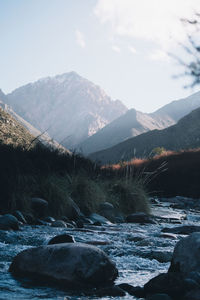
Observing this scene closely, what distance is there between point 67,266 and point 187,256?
2.56ft

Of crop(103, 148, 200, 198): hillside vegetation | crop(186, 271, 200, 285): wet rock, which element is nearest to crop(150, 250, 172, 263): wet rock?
crop(186, 271, 200, 285): wet rock

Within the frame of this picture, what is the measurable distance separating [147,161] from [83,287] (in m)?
15.0

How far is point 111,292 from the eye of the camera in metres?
1.98

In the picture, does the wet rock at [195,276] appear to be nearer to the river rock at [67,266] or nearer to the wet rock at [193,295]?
the wet rock at [193,295]

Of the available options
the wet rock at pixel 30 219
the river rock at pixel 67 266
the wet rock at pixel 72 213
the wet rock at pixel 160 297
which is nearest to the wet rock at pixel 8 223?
the wet rock at pixel 30 219

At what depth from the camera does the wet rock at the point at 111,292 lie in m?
1.97

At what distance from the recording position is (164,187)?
1483cm

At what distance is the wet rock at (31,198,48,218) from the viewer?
5.30 metres

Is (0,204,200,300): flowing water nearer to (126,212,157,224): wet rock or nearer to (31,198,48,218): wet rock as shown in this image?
(31,198,48,218): wet rock

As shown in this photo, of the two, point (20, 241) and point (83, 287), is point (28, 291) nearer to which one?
point (83, 287)

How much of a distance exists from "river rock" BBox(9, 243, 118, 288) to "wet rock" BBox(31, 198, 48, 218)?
9.71ft

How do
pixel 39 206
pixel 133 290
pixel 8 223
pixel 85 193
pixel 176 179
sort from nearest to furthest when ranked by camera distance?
pixel 133 290 → pixel 8 223 → pixel 39 206 → pixel 85 193 → pixel 176 179

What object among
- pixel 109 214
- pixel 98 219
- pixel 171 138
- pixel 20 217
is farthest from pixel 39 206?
pixel 171 138

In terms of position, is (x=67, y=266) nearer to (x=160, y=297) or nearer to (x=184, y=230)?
(x=160, y=297)
